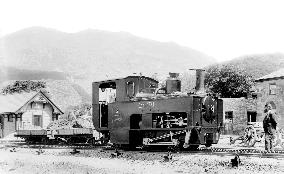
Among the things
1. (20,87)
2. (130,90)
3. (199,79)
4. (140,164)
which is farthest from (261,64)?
(140,164)

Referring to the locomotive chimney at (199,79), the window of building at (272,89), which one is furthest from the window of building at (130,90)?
the window of building at (272,89)

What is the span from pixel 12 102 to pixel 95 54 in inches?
3462

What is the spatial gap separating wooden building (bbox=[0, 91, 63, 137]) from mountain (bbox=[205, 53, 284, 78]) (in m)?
36.2

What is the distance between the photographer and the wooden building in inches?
1312

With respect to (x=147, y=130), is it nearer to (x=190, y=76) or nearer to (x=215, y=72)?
(x=215, y=72)

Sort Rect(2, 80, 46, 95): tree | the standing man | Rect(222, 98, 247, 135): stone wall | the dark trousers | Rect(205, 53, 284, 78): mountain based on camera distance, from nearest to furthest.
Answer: the standing man
the dark trousers
Rect(222, 98, 247, 135): stone wall
Rect(2, 80, 46, 95): tree
Rect(205, 53, 284, 78): mountain

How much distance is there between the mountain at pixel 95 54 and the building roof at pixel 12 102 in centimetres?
5746

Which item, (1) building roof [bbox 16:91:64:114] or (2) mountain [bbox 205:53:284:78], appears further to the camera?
(2) mountain [bbox 205:53:284:78]

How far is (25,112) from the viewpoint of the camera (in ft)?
110

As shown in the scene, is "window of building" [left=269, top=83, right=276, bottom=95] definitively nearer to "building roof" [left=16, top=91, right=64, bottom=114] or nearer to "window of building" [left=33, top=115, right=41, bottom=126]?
"building roof" [left=16, top=91, right=64, bottom=114]

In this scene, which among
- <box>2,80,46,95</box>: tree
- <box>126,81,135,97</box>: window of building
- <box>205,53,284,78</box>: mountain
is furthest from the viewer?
<box>205,53,284,78</box>: mountain

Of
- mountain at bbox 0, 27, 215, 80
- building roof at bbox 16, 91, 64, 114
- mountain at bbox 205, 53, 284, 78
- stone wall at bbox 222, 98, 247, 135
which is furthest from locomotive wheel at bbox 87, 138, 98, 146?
mountain at bbox 0, 27, 215, 80

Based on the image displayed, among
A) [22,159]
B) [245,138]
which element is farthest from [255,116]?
[22,159]

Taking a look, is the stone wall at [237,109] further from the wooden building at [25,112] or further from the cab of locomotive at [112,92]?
the cab of locomotive at [112,92]
